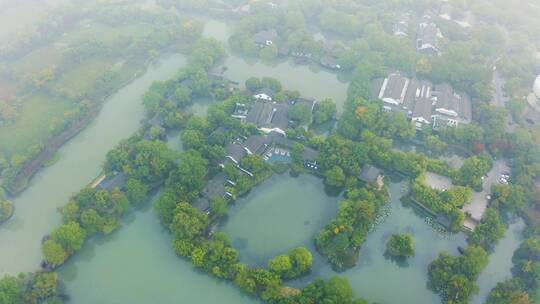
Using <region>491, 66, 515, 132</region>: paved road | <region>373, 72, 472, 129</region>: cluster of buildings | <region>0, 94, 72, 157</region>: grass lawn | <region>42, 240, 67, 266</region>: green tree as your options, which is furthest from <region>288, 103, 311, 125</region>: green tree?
<region>0, 94, 72, 157</region>: grass lawn

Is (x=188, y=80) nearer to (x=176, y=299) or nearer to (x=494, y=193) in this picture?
(x=176, y=299)

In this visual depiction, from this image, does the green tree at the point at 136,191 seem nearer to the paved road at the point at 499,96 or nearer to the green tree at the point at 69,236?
the green tree at the point at 69,236

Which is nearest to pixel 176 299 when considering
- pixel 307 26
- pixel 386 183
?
pixel 386 183

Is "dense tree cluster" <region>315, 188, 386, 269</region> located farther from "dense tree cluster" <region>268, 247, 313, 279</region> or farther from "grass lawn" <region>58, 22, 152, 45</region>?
"grass lawn" <region>58, 22, 152, 45</region>

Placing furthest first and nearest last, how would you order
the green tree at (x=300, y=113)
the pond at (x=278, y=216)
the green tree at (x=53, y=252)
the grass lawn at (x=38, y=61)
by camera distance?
1. the grass lawn at (x=38, y=61)
2. the green tree at (x=300, y=113)
3. the pond at (x=278, y=216)
4. the green tree at (x=53, y=252)

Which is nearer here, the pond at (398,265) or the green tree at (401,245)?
the pond at (398,265)

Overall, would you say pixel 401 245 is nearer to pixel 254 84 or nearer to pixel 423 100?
pixel 423 100

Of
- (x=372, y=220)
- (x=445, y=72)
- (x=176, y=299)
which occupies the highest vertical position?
(x=445, y=72)

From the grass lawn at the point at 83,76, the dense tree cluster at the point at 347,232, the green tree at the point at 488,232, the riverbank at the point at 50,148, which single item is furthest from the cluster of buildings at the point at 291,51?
the green tree at the point at 488,232
